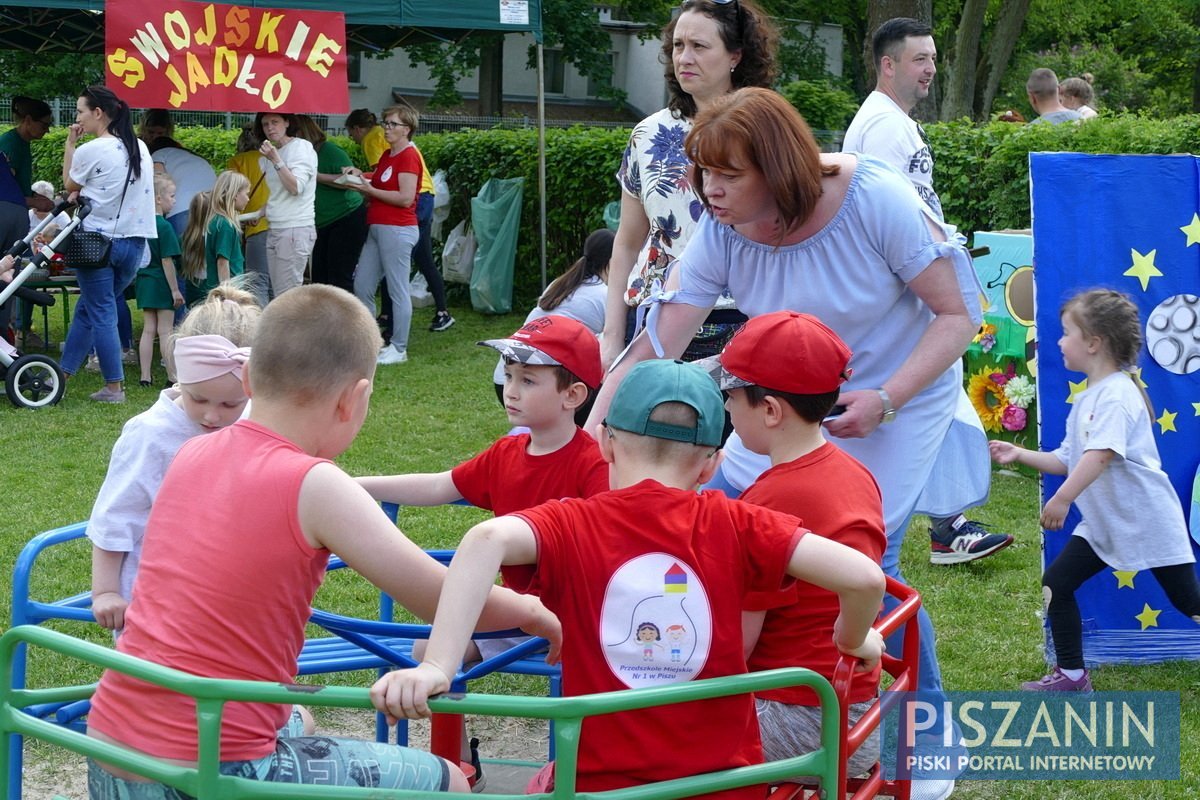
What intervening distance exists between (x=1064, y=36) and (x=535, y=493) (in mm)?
40232

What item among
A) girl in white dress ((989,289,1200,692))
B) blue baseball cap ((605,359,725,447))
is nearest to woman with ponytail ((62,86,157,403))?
girl in white dress ((989,289,1200,692))

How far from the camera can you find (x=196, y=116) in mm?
36562

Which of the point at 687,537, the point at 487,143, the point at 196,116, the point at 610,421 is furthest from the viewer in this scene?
the point at 196,116

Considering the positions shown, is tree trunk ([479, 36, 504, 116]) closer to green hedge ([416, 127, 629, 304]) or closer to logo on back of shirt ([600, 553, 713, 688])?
green hedge ([416, 127, 629, 304])

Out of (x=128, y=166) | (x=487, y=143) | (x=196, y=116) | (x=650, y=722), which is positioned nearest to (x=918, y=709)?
(x=650, y=722)

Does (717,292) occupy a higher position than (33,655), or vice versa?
(717,292)

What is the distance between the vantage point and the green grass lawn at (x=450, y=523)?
473 cm

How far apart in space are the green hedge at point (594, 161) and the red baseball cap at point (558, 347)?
6.45 meters

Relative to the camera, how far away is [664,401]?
2424 mm

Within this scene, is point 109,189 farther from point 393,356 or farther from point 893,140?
point 893,140

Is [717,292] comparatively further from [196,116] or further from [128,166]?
[196,116]

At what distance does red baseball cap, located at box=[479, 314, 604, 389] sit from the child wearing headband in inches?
25.4

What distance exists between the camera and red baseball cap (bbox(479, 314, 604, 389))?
3430 millimetres

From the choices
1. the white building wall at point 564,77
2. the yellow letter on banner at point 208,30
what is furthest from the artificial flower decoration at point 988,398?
the white building wall at point 564,77
